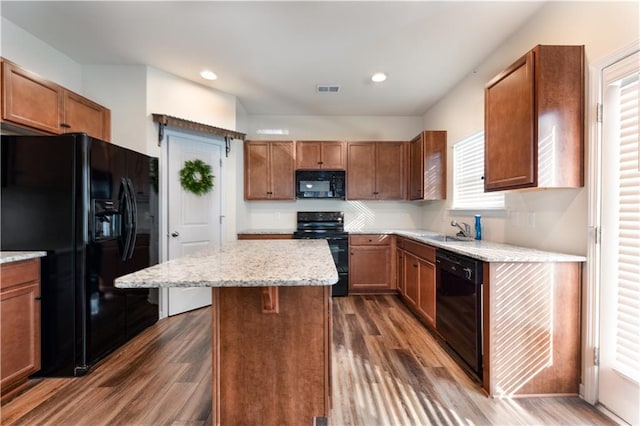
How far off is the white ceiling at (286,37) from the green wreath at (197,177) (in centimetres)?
104

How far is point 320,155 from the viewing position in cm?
439

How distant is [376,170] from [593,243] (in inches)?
115

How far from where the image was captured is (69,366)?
6.91ft

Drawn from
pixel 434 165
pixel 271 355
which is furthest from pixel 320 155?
pixel 271 355

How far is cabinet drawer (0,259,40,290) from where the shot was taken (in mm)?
1821

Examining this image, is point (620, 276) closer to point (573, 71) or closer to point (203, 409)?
point (573, 71)

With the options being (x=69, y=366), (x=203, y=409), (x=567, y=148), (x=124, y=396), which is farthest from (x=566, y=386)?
(x=69, y=366)

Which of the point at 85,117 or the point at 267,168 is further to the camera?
the point at 267,168

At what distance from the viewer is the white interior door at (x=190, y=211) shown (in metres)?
3.31

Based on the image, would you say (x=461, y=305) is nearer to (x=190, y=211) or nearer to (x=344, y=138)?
(x=190, y=211)

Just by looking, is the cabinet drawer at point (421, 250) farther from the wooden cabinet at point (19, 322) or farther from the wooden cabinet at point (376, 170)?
the wooden cabinet at point (19, 322)

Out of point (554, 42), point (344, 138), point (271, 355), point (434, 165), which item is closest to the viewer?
point (271, 355)

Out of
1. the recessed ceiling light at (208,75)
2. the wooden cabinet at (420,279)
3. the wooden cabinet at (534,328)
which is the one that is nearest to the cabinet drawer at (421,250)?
the wooden cabinet at (420,279)

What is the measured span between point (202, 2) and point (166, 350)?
2.91 metres
